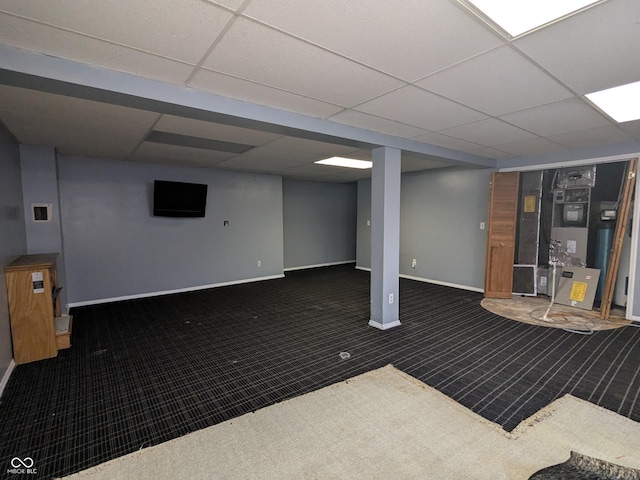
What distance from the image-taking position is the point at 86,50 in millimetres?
1730

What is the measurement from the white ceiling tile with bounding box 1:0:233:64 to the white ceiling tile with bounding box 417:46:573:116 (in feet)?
4.80

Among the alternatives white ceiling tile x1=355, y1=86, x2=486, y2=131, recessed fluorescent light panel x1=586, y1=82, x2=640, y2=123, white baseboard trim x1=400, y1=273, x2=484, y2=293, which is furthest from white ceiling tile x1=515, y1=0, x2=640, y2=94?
white baseboard trim x1=400, y1=273, x2=484, y2=293

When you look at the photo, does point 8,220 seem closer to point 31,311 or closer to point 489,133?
point 31,311

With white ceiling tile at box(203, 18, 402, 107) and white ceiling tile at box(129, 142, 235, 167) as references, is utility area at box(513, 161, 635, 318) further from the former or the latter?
white ceiling tile at box(129, 142, 235, 167)

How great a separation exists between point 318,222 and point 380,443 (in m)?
6.59

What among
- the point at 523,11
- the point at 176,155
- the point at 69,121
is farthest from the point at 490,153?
the point at 69,121

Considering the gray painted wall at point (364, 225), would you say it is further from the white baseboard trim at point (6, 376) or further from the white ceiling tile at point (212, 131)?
the white baseboard trim at point (6, 376)

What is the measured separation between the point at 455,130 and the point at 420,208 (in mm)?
3223

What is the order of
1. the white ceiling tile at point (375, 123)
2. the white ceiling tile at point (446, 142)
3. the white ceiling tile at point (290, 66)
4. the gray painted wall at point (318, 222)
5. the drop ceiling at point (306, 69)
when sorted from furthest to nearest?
the gray painted wall at point (318, 222) → the white ceiling tile at point (446, 142) → the white ceiling tile at point (375, 123) → the white ceiling tile at point (290, 66) → the drop ceiling at point (306, 69)

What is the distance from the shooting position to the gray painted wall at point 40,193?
12.8 feet

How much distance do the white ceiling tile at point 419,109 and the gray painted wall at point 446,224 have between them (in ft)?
9.41

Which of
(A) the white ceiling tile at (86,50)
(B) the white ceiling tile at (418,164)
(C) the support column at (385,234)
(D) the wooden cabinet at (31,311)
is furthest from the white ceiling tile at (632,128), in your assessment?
(D) the wooden cabinet at (31,311)

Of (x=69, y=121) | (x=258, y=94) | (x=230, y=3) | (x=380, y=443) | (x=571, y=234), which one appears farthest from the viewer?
(x=571, y=234)

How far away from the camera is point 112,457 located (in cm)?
179
